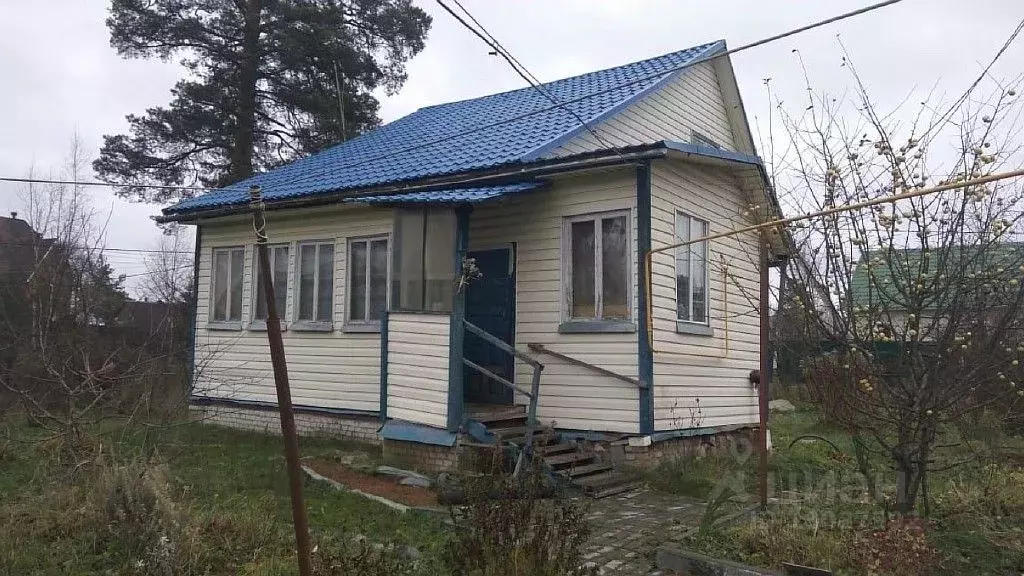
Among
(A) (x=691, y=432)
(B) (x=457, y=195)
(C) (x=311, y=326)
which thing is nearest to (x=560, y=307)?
(B) (x=457, y=195)

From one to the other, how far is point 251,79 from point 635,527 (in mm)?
17890

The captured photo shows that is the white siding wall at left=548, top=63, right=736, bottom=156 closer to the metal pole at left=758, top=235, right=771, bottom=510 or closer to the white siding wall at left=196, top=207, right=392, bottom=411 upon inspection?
the white siding wall at left=196, top=207, right=392, bottom=411

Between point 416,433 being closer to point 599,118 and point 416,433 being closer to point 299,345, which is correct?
point 299,345

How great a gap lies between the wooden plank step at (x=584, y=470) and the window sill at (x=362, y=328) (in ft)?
11.8

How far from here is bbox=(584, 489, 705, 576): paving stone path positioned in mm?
5770

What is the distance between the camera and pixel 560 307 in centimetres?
954

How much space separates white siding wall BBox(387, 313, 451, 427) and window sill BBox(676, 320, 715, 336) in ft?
9.86

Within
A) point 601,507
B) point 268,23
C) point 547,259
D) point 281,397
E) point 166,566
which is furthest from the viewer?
point 268,23

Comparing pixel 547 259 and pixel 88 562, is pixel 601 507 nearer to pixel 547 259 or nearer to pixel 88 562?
pixel 547 259

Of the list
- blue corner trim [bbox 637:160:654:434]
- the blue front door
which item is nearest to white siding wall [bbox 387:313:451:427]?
the blue front door

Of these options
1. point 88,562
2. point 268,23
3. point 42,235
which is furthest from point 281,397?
point 42,235

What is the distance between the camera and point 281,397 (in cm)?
402

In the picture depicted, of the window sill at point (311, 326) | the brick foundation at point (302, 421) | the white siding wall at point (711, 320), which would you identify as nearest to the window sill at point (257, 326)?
the window sill at point (311, 326)

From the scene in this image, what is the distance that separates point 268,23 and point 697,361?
1581cm
